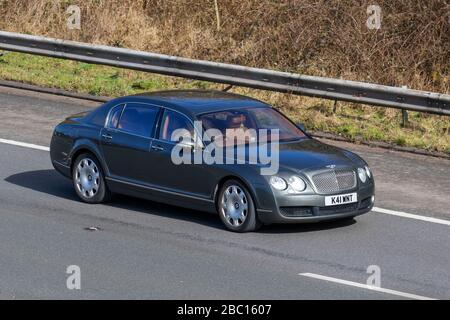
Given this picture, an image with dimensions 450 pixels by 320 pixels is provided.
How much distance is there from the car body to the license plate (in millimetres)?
11

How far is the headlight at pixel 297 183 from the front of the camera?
41.7ft

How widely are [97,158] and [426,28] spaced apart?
390 inches

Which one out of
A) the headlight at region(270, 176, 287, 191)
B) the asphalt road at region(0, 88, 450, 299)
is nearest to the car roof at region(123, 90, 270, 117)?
the asphalt road at region(0, 88, 450, 299)

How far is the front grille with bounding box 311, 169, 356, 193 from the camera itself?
1281 cm

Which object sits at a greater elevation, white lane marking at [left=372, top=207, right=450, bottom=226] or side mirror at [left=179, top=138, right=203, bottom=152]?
side mirror at [left=179, top=138, right=203, bottom=152]

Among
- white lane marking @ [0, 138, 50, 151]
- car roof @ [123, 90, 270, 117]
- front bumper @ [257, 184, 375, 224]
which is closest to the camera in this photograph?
front bumper @ [257, 184, 375, 224]

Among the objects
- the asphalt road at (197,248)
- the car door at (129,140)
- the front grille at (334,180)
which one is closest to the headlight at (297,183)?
the front grille at (334,180)

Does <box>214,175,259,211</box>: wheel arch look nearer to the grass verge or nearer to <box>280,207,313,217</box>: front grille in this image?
<box>280,207,313,217</box>: front grille

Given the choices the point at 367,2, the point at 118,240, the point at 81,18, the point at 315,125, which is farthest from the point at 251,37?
the point at 118,240

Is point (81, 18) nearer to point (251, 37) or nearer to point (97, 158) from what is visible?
point (251, 37)

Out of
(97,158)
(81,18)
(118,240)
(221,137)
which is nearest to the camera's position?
(118,240)

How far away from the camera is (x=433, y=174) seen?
52.9 feet

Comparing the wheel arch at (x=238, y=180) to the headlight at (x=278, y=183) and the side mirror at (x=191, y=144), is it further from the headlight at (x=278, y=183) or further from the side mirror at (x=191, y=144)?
the side mirror at (x=191, y=144)

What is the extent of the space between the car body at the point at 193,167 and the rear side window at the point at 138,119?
0.01 meters
